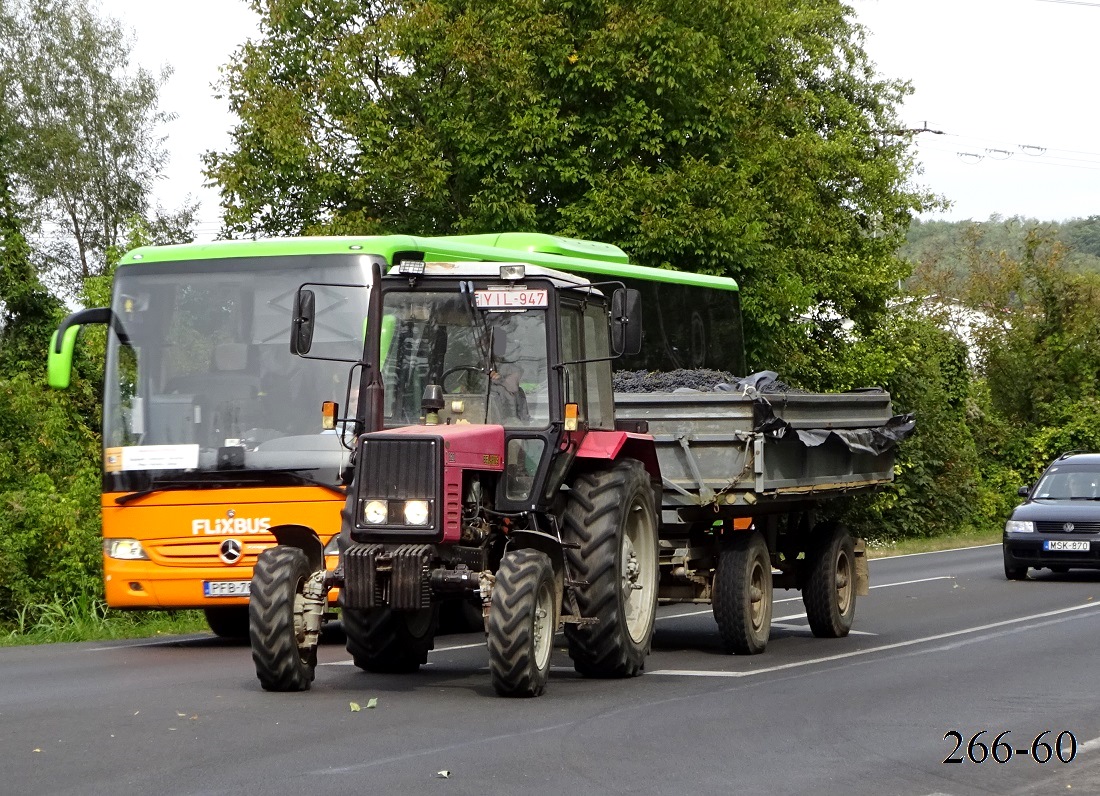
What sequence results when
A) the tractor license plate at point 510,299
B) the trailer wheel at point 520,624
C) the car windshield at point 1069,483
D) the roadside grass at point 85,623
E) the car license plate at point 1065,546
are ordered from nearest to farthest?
the trailer wheel at point 520,624 < the tractor license plate at point 510,299 < the roadside grass at point 85,623 < the car license plate at point 1065,546 < the car windshield at point 1069,483

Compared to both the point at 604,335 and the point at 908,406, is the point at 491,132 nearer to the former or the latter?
the point at 604,335

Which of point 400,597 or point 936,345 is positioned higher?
point 936,345

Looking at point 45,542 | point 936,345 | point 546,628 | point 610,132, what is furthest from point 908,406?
point 546,628

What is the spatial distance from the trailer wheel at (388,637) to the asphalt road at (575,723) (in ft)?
0.62

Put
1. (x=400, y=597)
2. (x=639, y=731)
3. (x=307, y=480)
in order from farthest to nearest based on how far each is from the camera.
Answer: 1. (x=307, y=480)
2. (x=400, y=597)
3. (x=639, y=731)

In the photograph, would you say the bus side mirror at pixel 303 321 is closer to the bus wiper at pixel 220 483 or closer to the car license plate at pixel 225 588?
the bus wiper at pixel 220 483

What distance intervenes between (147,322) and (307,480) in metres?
2.12

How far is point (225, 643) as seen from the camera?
1596cm

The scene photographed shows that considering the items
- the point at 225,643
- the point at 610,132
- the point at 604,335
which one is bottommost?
the point at 225,643

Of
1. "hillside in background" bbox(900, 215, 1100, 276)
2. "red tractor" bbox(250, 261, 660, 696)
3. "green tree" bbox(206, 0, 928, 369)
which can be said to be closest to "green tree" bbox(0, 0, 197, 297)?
"green tree" bbox(206, 0, 928, 369)

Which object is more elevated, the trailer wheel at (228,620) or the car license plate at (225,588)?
the car license plate at (225,588)

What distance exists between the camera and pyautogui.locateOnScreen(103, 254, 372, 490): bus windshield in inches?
583

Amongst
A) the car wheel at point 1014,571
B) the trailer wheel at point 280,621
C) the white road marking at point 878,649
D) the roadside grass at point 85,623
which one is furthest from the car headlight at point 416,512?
the car wheel at point 1014,571

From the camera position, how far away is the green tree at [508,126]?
26547mm
